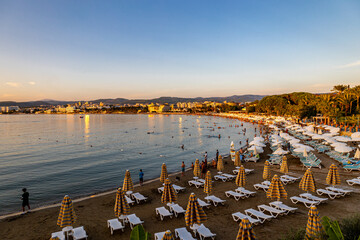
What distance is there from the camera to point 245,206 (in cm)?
1153

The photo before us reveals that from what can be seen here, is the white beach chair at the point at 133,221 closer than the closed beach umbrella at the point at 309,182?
Yes

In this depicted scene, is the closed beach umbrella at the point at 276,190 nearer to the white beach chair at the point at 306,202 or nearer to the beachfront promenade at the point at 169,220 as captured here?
the beachfront promenade at the point at 169,220

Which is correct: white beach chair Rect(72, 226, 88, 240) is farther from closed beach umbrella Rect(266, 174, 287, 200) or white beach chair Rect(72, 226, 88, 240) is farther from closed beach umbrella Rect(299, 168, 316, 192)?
closed beach umbrella Rect(299, 168, 316, 192)

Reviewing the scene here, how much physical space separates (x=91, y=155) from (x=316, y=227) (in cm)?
3197

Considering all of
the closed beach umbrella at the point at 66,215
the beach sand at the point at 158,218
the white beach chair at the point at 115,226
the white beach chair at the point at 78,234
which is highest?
the closed beach umbrella at the point at 66,215

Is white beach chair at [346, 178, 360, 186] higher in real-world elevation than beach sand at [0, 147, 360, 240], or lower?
higher

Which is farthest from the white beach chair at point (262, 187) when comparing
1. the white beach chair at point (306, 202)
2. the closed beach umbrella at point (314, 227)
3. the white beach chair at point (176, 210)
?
the closed beach umbrella at point (314, 227)

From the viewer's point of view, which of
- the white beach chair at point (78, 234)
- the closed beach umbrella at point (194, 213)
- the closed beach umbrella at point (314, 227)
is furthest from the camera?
the white beach chair at point (78, 234)

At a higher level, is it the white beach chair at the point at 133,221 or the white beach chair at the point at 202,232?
the white beach chair at the point at 202,232

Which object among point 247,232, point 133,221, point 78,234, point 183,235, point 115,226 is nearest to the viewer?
point 247,232

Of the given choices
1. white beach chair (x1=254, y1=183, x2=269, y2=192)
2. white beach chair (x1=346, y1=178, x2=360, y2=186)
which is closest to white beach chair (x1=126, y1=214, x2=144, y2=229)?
white beach chair (x1=254, y1=183, x2=269, y2=192)

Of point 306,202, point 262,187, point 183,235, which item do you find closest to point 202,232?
point 183,235

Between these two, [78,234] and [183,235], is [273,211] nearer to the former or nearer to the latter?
[183,235]

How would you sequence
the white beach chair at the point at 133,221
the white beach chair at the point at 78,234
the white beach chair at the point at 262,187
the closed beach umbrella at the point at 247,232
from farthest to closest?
the white beach chair at the point at 262,187, the white beach chair at the point at 133,221, the white beach chair at the point at 78,234, the closed beach umbrella at the point at 247,232
